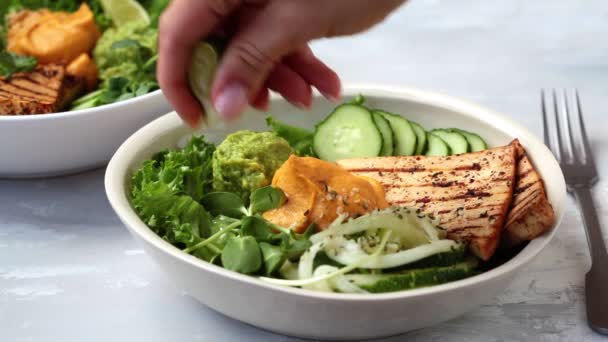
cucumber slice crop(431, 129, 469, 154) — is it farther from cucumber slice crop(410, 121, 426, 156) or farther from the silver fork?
Result: the silver fork

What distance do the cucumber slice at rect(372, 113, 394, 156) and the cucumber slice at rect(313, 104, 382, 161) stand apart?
1.1 inches

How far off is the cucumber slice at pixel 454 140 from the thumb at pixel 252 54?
1400mm

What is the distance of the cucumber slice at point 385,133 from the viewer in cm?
329

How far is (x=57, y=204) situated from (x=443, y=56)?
2.41 meters

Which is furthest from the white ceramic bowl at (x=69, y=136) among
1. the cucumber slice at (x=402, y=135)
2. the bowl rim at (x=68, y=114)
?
the cucumber slice at (x=402, y=135)

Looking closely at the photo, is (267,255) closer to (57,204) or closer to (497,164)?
(497,164)

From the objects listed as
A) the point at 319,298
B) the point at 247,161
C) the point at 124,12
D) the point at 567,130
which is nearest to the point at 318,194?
the point at 247,161

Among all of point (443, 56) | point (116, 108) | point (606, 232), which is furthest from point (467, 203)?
point (443, 56)

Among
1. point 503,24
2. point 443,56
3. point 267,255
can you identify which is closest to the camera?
point 267,255

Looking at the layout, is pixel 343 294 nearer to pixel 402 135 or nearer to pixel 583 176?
pixel 402 135

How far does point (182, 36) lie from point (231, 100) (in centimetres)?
23

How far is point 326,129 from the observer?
3342 mm

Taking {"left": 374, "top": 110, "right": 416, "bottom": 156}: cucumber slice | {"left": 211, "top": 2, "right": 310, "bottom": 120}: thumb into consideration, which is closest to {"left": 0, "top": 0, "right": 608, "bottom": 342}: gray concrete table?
{"left": 374, "top": 110, "right": 416, "bottom": 156}: cucumber slice

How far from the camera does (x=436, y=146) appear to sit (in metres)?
3.31
